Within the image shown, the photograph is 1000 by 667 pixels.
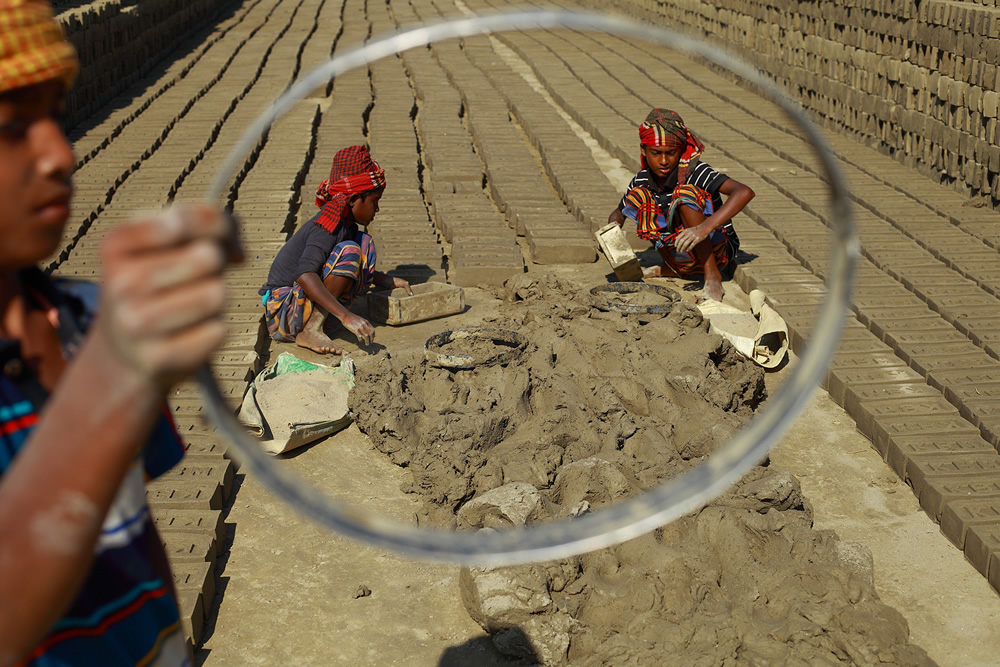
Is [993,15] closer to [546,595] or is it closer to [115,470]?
[546,595]

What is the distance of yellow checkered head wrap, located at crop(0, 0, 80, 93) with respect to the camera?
1003mm

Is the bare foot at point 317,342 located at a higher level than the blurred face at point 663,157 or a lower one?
lower

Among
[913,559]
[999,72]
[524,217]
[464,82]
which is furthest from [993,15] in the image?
[464,82]

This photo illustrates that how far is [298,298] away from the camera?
4.94 m

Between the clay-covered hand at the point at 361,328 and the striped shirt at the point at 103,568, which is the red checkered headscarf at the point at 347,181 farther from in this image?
the striped shirt at the point at 103,568

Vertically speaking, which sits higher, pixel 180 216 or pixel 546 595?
pixel 180 216

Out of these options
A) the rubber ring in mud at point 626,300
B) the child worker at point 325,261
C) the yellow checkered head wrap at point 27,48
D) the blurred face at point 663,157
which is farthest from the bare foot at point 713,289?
the yellow checkered head wrap at point 27,48

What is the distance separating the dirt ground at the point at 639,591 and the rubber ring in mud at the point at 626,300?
4.51 ft

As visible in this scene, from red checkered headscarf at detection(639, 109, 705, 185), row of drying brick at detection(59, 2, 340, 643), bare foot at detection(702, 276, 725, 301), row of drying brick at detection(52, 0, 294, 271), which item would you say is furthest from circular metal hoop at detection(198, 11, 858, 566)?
row of drying brick at detection(52, 0, 294, 271)

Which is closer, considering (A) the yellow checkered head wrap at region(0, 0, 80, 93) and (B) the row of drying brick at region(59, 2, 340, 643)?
(A) the yellow checkered head wrap at region(0, 0, 80, 93)

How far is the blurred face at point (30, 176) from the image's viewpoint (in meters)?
1.00

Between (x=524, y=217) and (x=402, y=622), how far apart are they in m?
4.18

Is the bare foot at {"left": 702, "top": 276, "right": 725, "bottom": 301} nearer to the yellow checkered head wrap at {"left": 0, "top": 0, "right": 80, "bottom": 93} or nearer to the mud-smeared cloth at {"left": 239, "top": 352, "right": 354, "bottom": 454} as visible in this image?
the mud-smeared cloth at {"left": 239, "top": 352, "right": 354, "bottom": 454}

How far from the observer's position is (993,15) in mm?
6914
